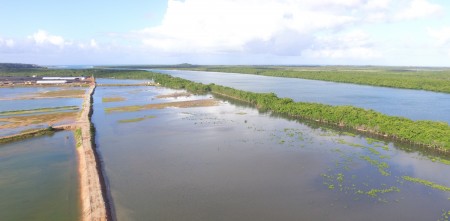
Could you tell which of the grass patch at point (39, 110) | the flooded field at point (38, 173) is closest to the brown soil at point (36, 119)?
the flooded field at point (38, 173)

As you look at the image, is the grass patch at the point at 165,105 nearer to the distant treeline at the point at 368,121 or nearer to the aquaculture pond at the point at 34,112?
the aquaculture pond at the point at 34,112

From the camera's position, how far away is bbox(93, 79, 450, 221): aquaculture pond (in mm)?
16156

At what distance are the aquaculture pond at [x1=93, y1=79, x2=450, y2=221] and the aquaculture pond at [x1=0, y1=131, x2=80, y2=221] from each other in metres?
2.30

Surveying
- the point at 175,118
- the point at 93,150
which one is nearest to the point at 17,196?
the point at 93,150

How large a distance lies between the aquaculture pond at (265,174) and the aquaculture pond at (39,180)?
2.30 metres

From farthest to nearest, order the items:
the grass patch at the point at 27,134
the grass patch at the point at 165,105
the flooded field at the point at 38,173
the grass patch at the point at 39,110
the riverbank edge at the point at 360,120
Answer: the grass patch at the point at 165,105, the grass patch at the point at 39,110, the grass patch at the point at 27,134, the riverbank edge at the point at 360,120, the flooded field at the point at 38,173

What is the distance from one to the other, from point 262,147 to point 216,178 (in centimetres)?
757

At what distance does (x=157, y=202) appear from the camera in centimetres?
1675

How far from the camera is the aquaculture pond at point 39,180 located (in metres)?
15.8

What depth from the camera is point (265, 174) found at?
2073 centimetres

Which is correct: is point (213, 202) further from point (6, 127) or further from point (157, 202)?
point (6, 127)

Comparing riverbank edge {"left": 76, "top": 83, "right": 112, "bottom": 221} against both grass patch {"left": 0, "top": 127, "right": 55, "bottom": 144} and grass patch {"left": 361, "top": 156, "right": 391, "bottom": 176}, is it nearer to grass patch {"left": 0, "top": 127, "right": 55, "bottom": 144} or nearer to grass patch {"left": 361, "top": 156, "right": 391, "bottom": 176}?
grass patch {"left": 0, "top": 127, "right": 55, "bottom": 144}

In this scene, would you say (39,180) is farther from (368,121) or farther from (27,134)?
(368,121)

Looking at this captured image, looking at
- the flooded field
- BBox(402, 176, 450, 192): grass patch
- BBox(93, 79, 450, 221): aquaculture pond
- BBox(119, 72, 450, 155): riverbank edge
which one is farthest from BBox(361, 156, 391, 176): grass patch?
the flooded field
